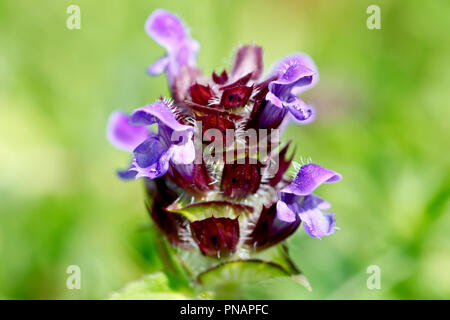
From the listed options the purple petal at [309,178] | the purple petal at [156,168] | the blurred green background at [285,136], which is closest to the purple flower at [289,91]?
the purple petal at [309,178]

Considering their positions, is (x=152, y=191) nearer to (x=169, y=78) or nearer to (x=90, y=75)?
(x=169, y=78)

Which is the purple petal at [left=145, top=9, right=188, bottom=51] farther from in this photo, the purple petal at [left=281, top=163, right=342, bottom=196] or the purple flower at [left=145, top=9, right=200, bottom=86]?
the purple petal at [left=281, top=163, right=342, bottom=196]

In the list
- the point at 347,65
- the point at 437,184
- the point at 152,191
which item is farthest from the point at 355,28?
the point at 152,191

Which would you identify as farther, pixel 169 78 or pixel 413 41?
pixel 413 41

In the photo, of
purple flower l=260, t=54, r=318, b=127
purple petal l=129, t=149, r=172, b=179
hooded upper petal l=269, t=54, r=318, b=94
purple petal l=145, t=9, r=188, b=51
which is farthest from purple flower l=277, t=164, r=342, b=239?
purple petal l=145, t=9, r=188, b=51

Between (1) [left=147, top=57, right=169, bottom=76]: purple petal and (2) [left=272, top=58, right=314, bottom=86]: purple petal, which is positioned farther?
(1) [left=147, top=57, right=169, bottom=76]: purple petal

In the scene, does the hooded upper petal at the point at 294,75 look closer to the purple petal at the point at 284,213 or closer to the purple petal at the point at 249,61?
→ the purple petal at the point at 249,61
